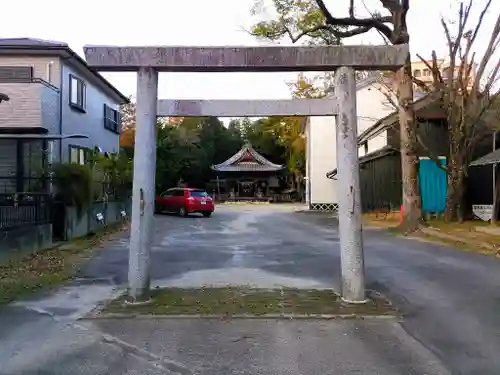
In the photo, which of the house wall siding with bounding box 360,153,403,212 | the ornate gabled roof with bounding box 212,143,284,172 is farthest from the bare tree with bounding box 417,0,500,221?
the ornate gabled roof with bounding box 212,143,284,172

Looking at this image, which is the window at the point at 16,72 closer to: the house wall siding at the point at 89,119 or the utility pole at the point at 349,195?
the house wall siding at the point at 89,119

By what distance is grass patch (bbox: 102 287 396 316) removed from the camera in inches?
284

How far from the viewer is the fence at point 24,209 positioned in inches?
484

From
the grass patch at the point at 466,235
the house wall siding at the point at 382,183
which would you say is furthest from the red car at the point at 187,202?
the grass patch at the point at 466,235

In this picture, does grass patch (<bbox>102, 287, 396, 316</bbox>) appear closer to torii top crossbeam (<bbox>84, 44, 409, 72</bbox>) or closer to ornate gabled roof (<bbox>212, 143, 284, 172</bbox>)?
torii top crossbeam (<bbox>84, 44, 409, 72</bbox>)

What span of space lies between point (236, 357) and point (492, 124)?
19211 mm

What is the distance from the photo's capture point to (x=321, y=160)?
130 ft

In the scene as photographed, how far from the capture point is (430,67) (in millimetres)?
20312

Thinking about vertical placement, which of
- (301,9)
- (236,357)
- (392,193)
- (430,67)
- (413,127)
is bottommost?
(236,357)

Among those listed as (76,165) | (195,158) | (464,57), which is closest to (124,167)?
(76,165)

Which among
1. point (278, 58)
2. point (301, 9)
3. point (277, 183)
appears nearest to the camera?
point (278, 58)

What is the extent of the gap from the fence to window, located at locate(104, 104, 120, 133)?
12.7 meters

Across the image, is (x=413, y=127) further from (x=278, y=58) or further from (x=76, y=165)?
(x=278, y=58)

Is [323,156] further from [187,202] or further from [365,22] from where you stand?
[365,22]
